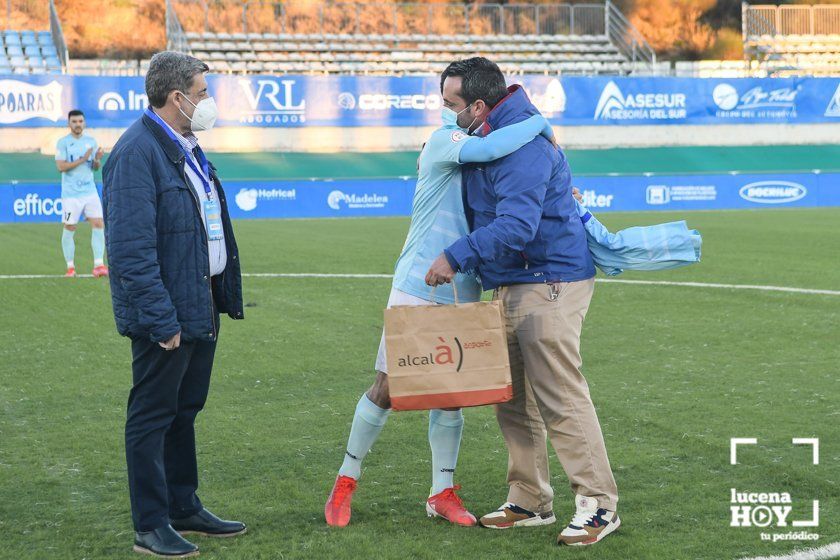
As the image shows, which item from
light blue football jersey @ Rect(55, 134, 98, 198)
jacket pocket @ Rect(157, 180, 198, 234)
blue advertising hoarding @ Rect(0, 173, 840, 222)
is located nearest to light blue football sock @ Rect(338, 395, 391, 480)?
jacket pocket @ Rect(157, 180, 198, 234)

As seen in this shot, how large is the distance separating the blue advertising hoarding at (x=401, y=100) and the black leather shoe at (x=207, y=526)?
1082 inches

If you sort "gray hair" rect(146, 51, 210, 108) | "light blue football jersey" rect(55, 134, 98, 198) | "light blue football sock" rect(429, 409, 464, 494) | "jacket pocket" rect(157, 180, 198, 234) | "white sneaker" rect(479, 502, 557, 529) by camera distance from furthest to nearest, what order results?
"light blue football jersey" rect(55, 134, 98, 198) < "light blue football sock" rect(429, 409, 464, 494) < "white sneaker" rect(479, 502, 557, 529) < "gray hair" rect(146, 51, 210, 108) < "jacket pocket" rect(157, 180, 198, 234)

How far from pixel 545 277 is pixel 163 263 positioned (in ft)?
5.16

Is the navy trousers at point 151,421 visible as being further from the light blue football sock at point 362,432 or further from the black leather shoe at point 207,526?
the light blue football sock at point 362,432

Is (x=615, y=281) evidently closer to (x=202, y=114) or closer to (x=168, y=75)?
(x=202, y=114)

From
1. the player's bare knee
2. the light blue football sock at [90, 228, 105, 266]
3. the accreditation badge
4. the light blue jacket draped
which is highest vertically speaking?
the accreditation badge

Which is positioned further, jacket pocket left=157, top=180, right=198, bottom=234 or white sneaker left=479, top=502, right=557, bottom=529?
white sneaker left=479, top=502, right=557, bottom=529

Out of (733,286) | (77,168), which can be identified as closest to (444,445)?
(733,286)

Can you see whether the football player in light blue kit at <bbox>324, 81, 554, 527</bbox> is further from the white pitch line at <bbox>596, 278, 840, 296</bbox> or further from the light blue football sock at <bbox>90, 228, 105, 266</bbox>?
the light blue football sock at <bbox>90, 228, 105, 266</bbox>

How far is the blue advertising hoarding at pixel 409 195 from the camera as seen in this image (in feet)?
86.3

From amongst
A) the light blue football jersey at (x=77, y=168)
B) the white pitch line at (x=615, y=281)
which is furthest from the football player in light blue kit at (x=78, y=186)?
the white pitch line at (x=615, y=281)

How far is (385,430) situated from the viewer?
6.76 m

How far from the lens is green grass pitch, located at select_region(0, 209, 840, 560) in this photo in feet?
15.9

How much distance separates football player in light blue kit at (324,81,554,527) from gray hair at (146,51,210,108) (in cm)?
104
